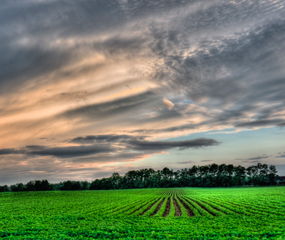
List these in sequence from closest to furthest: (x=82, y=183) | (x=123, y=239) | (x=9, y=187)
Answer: (x=123, y=239)
(x=9, y=187)
(x=82, y=183)

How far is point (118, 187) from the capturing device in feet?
628

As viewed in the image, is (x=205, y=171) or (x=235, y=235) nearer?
(x=235, y=235)

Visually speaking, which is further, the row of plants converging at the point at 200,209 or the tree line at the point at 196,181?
the tree line at the point at 196,181

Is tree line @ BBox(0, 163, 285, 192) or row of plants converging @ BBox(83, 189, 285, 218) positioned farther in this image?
tree line @ BBox(0, 163, 285, 192)

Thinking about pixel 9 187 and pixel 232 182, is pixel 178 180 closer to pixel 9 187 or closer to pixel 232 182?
pixel 232 182

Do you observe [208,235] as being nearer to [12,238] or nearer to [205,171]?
[12,238]

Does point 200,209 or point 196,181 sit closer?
point 200,209

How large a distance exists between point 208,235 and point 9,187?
615 ft

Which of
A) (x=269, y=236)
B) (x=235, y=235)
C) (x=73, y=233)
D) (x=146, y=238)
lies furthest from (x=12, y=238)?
(x=269, y=236)

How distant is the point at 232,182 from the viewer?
167m

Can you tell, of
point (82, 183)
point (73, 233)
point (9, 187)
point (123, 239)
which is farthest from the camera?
point (82, 183)

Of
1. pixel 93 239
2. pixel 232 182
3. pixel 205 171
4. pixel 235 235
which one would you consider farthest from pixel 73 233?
pixel 205 171

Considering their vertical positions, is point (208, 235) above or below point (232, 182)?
above

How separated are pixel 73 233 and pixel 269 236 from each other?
1761cm
